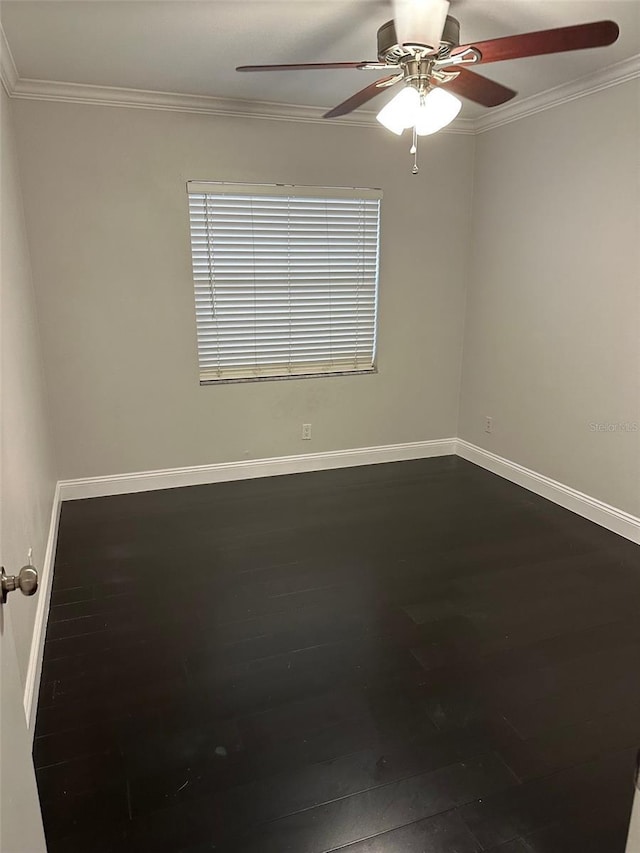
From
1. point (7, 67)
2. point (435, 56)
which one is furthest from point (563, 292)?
point (7, 67)

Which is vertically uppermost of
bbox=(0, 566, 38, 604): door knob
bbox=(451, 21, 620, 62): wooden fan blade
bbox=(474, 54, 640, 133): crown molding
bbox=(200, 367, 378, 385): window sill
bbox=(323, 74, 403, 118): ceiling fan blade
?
bbox=(474, 54, 640, 133): crown molding

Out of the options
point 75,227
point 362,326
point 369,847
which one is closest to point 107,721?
point 369,847

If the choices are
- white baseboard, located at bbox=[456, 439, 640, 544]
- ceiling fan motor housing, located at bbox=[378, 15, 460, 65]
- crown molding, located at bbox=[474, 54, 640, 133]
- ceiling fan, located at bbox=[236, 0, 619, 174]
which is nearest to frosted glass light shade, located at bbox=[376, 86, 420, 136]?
ceiling fan, located at bbox=[236, 0, 619, 174]

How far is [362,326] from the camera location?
4.13 meters

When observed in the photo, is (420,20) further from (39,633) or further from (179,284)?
(39,633)

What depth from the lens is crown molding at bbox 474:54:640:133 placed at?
2836 millimetres

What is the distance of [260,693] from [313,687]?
0.19 meters

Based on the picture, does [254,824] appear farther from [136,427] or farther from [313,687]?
[136,427]

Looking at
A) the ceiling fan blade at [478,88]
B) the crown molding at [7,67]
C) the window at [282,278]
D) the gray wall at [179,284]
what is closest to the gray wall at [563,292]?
the gray wall at [179,284]

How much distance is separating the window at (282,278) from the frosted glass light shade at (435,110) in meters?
1.68

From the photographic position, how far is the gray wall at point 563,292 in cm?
303

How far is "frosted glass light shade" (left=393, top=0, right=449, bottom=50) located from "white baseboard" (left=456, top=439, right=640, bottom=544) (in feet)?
8.59

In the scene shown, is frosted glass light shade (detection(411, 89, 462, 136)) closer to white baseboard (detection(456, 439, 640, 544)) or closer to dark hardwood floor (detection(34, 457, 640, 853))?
dark hardwood floor (detection(34, 457, 640, 853))

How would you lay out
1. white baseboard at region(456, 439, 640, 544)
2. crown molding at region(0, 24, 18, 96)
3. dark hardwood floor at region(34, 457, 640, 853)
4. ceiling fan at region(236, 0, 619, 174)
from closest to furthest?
dark hardwood floor at region(34, 457, 640, 853) < ceiling fan at region(236, 0, 619, 174) < crown molding at region(0, 24, 18, 96) < white baseboard at region(456, 439, 640, 544)
